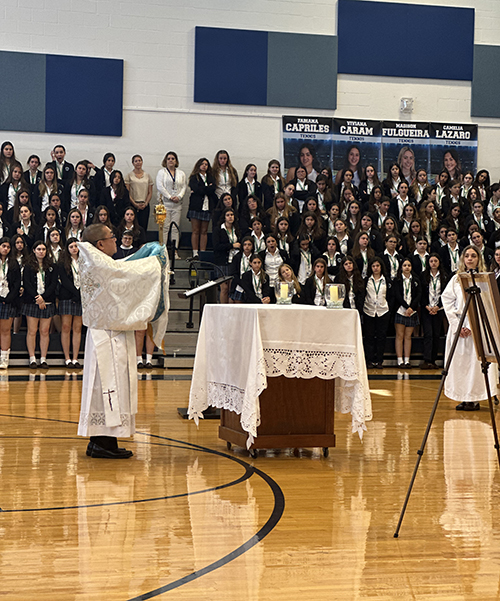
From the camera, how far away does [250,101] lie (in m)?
15.9

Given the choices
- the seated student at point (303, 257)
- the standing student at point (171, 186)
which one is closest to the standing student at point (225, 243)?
the seated student at point (303, 257)

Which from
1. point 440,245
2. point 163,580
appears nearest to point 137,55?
point 440,245

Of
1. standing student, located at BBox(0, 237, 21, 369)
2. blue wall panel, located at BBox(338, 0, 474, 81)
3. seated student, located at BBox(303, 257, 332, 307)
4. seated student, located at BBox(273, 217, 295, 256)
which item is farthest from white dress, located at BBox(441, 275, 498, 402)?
blue wall panel, located at BBox(338, 0, 474, 81)

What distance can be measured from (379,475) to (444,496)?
0.60m

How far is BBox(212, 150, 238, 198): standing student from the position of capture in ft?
47.2

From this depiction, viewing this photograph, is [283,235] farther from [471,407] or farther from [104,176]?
[471,407]

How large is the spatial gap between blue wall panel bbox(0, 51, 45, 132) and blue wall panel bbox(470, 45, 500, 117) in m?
8.81

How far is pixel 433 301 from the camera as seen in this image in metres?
12.8

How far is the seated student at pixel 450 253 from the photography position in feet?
43.2

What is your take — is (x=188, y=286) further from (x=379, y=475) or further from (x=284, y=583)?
(x=284, y=583)

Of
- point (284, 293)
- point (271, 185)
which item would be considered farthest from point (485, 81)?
point (284, 293)

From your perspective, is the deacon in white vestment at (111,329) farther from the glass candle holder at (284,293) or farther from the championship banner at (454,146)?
the championship banner at (454,146)

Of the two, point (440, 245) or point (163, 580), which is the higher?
point (440, 245)

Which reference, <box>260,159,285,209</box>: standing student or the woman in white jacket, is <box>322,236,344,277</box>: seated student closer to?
<box>260,159,285,209</box>: standing student
